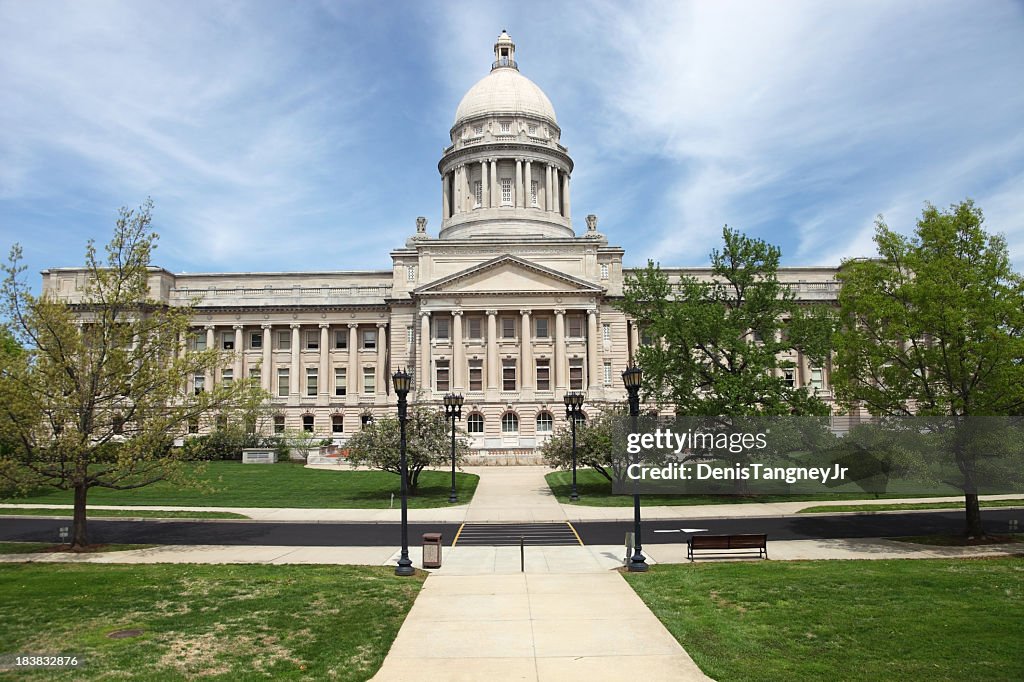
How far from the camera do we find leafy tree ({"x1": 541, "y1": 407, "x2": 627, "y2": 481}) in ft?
120

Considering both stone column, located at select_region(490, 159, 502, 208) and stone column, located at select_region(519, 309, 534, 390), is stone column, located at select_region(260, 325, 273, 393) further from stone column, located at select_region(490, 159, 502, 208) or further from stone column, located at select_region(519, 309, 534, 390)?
stone column, located at select_region(490, 159, 502, 208)

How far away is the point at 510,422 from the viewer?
66.4 m

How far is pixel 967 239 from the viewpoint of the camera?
23828mm

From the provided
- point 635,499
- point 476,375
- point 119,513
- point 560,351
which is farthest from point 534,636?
point 476,375

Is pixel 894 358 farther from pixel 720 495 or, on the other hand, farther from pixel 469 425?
pixel 469 425

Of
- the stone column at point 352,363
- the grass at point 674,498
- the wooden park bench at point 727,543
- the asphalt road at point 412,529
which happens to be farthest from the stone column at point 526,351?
the wooden park bench at point 727,543

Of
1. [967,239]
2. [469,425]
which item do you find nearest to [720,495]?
[967,239]

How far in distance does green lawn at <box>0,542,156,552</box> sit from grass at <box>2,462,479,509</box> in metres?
5.68

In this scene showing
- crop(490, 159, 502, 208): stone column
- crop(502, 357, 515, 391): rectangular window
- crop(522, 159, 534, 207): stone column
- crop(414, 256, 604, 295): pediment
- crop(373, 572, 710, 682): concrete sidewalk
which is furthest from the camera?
crop(522, 159, 534, 207): stone column

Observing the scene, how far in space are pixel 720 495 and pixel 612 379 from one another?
109ft

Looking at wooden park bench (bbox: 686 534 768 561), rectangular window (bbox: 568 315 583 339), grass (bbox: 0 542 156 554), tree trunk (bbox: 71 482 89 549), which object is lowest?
grass (bbox: 0 542 156 554)

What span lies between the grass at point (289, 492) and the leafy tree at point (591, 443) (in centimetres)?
482

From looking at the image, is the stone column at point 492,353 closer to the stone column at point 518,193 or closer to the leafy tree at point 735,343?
the stone column at point 518,193

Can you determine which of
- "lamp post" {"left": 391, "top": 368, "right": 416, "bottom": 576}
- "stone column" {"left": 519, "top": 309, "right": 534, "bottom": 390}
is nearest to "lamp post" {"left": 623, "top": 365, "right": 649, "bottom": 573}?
"lamp post" {"left": 391, "top": 368, "right": 416, "bottom": 576}
